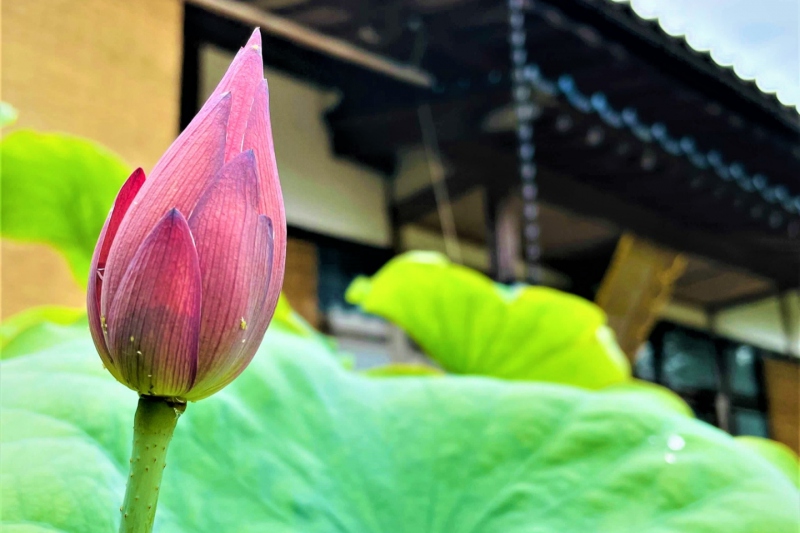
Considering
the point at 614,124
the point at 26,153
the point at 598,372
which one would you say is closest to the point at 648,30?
the point at 614,124

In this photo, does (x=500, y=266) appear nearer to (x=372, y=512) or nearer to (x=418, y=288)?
(x=418, y=288)

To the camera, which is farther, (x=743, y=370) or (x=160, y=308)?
(x=743, y=370)

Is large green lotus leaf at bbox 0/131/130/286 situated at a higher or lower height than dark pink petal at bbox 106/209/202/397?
higher

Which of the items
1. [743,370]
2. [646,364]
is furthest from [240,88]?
[743,370]

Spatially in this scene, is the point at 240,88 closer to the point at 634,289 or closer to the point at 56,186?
the point at 56,186

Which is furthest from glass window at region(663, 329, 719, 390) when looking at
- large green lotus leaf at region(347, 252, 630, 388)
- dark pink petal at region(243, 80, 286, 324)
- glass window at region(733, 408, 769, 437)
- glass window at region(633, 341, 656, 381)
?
dark pink petal at region(243, 80, 286, 324)

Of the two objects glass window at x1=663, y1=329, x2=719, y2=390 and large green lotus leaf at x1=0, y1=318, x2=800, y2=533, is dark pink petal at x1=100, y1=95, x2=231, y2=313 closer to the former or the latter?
large green lotus leaf at x1=0, y1=318, x2=800, y2=533
